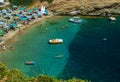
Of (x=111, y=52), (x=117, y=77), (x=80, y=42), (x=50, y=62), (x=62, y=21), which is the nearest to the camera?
(x=117, y=77)

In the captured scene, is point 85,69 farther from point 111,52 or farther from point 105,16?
point 105,16

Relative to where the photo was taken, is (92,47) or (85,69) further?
(92,47)

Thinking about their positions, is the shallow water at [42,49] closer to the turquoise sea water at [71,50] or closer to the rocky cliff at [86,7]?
the turquoise sea water at [71,50]

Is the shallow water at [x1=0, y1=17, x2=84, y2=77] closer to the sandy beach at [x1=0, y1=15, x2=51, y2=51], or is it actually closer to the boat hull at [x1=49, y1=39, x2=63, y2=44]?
the boat hull at [x1=49, y1=39, x2=63, y2=44]

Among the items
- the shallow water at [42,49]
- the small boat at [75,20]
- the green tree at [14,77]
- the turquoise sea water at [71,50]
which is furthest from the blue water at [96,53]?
the green tree at [14,77]

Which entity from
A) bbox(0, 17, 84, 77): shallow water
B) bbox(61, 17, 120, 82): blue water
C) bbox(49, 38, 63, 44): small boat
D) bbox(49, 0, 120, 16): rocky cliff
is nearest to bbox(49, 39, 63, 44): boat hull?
bbox(49, 38, 63, 44): small boat

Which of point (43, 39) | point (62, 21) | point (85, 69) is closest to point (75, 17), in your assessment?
point (62, 21)
